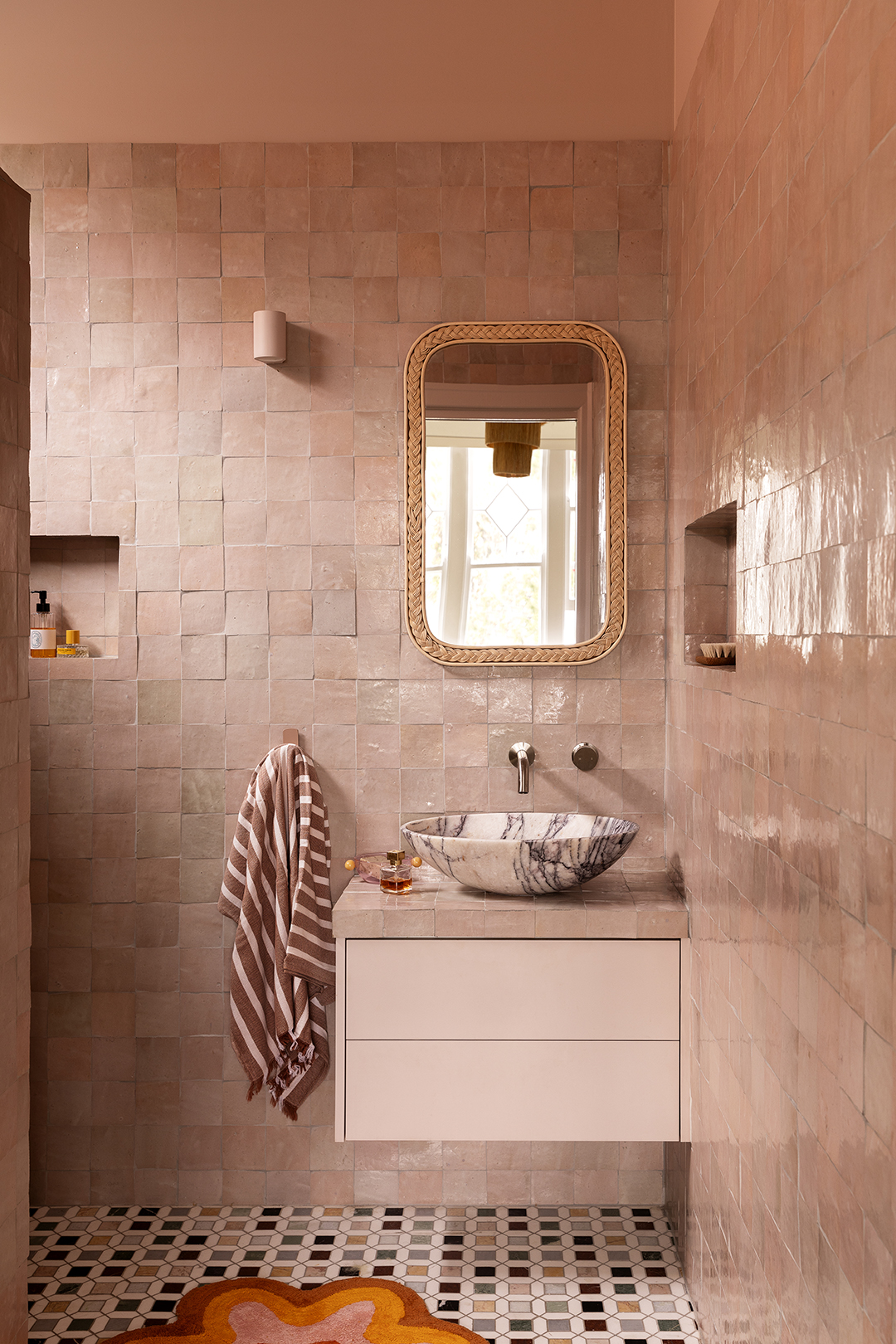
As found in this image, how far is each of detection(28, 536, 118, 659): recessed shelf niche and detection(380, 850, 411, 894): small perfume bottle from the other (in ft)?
3.24

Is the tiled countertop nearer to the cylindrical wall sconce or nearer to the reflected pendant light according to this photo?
the reflected pendant light

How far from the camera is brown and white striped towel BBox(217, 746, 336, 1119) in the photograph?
8.51 feet

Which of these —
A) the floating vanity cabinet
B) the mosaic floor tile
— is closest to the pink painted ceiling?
the floating vanity cabinet

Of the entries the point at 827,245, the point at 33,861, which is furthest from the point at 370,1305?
the point at 827,245

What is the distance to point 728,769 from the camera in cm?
191

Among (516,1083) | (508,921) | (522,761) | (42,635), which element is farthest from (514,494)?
(516,1083)

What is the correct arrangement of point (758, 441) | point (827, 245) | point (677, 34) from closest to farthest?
point (827, 245) → point (758, 441) → point (677, 34)

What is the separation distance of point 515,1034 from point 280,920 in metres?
0.69

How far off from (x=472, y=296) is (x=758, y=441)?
4.02ft

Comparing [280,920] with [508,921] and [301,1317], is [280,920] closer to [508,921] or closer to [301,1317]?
[508,921]

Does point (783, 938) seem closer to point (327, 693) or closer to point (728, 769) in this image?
point (728, 769)

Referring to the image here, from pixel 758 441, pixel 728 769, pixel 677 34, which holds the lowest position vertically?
pixel 728 769

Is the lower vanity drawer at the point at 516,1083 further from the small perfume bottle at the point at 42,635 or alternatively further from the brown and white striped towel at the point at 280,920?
the small perfume bottle at the point at 42,635

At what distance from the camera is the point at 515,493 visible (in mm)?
2639
